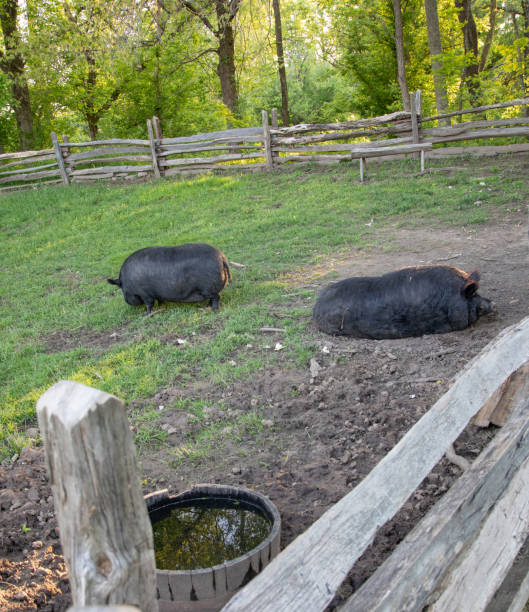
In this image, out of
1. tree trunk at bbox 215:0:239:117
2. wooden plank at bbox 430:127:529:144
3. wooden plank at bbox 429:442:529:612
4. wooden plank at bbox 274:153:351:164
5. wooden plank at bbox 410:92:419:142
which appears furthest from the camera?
tree trunk at bbox 215:0:239:117

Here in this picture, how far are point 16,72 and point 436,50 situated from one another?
15278 millimetres

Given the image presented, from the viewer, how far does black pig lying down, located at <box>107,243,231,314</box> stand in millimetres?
7211

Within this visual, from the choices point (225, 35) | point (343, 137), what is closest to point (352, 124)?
point (343, 137)

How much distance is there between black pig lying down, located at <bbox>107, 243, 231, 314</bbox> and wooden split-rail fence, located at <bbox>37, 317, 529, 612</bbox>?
468cm

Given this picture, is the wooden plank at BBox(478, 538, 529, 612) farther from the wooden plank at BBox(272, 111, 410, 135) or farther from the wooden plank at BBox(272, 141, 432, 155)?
the wooden plank at BBox(272, 111, 410, 135)

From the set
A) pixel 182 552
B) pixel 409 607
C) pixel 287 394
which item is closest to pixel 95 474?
pixel 409 607

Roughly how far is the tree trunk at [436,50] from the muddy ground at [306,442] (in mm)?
10143

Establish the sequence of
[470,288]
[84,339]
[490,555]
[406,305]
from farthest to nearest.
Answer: [84,339]
[406,305]
[470,288]
[490,555]

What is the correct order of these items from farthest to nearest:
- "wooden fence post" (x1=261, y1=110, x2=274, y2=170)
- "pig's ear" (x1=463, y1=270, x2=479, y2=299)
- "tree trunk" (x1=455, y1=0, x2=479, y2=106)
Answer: "tree trunk" (x1=455, y1=0, x2=479, y2=106) < "wooden fence post" (x1=261, y1=110, x2=274, y2=170) < "pig's ear" (x1=463, y1=270, x2=479, y2=299)

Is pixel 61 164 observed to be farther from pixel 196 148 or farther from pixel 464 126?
pixel 464 126

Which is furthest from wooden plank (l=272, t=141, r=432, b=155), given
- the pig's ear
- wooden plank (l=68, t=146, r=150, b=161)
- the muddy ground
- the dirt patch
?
the dirt patch

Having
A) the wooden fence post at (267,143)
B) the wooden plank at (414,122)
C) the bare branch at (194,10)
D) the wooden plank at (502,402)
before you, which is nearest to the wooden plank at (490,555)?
the wooden plank at (502,402)

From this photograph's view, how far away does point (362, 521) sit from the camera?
6.10 ft

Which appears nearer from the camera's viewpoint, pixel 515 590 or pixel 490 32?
pixel 515 590
